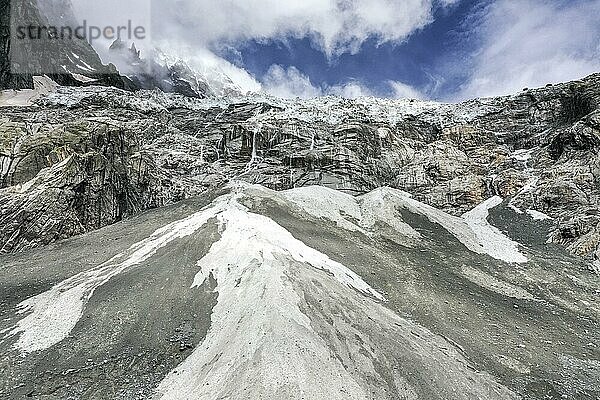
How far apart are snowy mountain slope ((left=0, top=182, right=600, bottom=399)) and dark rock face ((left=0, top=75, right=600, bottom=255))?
327 inches

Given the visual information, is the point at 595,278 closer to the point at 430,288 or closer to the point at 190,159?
the point at 430,288

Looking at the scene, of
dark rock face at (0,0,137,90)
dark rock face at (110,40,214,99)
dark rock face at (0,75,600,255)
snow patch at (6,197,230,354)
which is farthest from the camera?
dark rock face at (110,40,214,99)

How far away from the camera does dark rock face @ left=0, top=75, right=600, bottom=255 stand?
31531 millimetres

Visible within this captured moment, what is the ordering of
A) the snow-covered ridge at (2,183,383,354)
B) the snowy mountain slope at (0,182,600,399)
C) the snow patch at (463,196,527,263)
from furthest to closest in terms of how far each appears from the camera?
the snow patch at (463,196,527,263)
the snow-covered ridge at (2,183,383,354)
the snowy mountain slope at (0,182,600,399)

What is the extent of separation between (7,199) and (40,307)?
15.3 metres

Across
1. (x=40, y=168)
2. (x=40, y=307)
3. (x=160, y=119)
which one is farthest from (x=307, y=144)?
(x=40, y=307)

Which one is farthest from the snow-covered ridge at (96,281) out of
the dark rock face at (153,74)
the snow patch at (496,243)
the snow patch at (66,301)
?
the dark rock face at (153,74)

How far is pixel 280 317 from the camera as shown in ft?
42.9

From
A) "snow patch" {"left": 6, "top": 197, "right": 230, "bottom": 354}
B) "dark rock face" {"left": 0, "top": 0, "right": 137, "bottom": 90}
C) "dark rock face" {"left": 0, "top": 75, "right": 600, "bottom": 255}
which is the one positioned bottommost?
"snow patch" {"left": 6, "top": 197, "right": 230, "bottom": 354}

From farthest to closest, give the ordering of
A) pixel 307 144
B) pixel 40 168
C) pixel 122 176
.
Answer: pixel 307 144 → pixel 122 176 → pixel 40 168

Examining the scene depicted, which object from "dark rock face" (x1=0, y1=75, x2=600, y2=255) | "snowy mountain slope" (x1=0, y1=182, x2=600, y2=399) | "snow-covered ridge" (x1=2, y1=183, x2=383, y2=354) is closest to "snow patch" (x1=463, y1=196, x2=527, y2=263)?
"snowy mountain slope" (x1=0, y1=182, x2=600, y2=399)

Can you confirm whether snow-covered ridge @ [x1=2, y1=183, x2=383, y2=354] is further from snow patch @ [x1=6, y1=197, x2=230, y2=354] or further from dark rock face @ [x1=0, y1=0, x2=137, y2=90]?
dark rock face @ [x1=0, y1=0, x2=137, y2=90]

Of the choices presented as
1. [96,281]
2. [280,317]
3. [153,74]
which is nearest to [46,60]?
[153,74]

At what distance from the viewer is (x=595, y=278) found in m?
24.7
